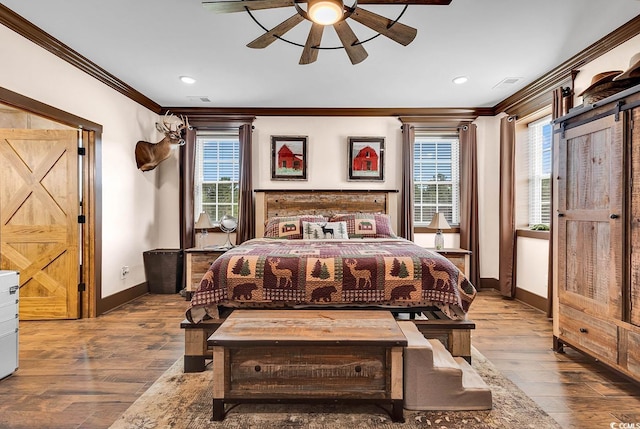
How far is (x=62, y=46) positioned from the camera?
10.4ft

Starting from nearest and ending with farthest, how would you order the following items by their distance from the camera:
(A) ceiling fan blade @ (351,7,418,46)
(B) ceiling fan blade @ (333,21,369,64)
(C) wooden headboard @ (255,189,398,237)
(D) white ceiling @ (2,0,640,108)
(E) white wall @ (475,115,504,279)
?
(A) ceiling fan blade @ (351,7,418,46) < (B) ceiling fan blade @ (333,21,369,64) < (D) white ceiling @ (2,0,640,108) < (C) wooden headboard @ (255,189,398,237) < (E) white wall @ (475,115,504,279)

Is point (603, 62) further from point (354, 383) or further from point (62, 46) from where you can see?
point (62, 46)

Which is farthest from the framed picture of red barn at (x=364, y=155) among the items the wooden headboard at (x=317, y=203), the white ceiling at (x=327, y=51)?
the white ceiling at (x=327, y=51)

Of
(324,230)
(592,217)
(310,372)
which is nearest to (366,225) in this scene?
(324,230)

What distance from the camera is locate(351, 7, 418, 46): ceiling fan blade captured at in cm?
206

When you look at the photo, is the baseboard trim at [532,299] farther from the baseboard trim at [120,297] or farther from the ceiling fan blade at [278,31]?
the baseboard trim at [120,297]

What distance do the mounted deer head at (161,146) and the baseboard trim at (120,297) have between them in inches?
61.0

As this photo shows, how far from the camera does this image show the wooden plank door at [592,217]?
2213 mm

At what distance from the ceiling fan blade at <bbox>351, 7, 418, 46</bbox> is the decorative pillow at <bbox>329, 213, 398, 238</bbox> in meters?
2.42

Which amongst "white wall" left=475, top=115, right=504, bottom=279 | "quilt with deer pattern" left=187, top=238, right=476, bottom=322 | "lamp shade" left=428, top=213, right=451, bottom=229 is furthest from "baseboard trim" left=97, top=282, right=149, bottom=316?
"white wall" left=475, top=115, right=504, bottom=279

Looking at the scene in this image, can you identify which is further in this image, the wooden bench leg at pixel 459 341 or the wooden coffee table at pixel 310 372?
the wooden bench leg at pixel 459 341

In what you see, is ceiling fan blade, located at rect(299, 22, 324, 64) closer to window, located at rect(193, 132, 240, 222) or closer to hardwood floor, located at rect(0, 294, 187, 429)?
hardwood floor, located at rect(0, 294, 187, 429)

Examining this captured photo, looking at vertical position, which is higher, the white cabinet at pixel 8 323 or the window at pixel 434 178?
the window at pixel 434 178

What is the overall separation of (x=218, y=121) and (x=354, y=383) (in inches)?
167
